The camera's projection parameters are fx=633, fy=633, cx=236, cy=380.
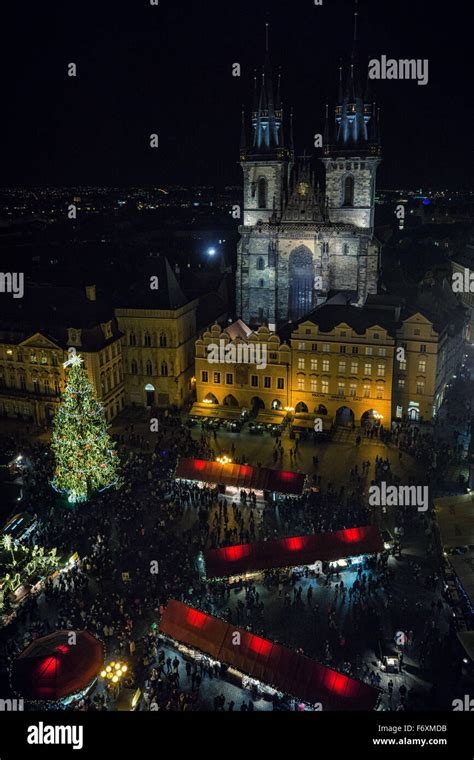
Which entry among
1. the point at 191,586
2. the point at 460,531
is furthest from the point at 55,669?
the point at 460,531

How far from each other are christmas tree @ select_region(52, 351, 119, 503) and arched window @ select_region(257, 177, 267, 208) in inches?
1323

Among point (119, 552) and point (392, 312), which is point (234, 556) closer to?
point (119, 552)

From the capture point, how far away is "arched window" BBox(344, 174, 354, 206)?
60719 mm

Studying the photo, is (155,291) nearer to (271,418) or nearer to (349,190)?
(271,418)

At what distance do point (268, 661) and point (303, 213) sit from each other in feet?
Answer: 153

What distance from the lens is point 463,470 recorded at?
4216 centimetres

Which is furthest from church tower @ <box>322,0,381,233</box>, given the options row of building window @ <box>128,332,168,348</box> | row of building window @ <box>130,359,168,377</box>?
row of building window @ <box>130,359,168,377</box>

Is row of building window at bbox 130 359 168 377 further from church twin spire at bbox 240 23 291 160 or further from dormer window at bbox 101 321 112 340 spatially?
church twin spire at bbox 240 23 291 160

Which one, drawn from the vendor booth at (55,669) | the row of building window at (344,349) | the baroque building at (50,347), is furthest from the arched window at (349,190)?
the vendor booth at (55,669)

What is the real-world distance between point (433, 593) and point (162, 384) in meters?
30.8

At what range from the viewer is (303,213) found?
61.8 metres

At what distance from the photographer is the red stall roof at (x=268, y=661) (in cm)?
2266

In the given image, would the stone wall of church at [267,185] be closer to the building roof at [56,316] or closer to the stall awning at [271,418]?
the building roof at [56,316]

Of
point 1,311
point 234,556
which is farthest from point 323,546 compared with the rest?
point 1,311
